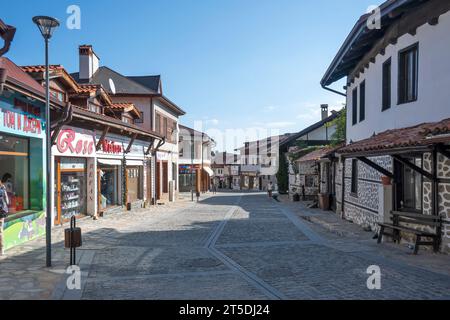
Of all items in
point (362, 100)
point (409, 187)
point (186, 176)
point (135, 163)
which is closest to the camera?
point (409, 187)

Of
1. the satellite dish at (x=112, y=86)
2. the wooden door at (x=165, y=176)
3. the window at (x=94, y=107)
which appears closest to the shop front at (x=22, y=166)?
the window at (x=94, y=107)

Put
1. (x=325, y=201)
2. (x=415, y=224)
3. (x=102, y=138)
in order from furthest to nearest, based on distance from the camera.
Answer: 1. (x=325, y=201)
2. (x=102, y=138)
3. (x=415, y=224)

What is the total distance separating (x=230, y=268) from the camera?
25.7ft

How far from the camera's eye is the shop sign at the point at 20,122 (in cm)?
904

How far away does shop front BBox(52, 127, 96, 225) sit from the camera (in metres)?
12.6

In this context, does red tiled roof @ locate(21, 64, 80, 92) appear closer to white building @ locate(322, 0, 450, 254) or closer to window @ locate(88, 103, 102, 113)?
window @ locate(88, 103, 102, 113)

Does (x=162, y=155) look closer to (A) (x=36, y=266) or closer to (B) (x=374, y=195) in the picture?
(B) (x=374, y=195)

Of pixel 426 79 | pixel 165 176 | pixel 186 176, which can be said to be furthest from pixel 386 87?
pixel 186 176

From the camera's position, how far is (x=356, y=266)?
7.75 meters

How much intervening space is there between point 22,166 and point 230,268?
6.46m

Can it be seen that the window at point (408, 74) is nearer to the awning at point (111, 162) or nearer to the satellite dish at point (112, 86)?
the awning at point (111, 162)

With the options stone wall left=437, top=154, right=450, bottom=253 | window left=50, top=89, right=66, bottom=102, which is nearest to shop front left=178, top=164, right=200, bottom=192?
window left=50, top=89, right=66, bottom=102

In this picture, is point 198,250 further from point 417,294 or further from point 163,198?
point 163,198

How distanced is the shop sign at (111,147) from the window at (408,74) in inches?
435
